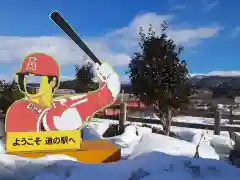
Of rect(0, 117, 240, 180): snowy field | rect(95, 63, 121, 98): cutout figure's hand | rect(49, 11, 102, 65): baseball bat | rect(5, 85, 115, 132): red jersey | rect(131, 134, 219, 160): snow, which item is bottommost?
rect(131, 134, 219, 160): snow

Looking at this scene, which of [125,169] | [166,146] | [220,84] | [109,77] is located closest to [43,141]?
[109,77]

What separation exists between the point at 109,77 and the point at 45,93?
4.68ft

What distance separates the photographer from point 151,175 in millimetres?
3537

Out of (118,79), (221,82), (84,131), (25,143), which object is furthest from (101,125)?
(221,82)

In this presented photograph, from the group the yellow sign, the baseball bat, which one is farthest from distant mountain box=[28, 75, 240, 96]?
the yellow sign

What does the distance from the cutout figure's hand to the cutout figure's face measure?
998mm

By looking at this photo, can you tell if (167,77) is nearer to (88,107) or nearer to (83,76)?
(88,107)

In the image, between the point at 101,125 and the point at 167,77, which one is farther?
the point at 101,125

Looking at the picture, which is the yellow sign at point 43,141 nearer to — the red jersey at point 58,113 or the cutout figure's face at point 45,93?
the red jersey at point 58,113

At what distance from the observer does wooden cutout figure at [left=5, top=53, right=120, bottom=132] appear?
564 centimetres

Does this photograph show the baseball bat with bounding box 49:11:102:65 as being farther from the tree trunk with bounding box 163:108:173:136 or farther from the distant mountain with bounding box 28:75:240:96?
the distant mountain with bounding box 28:75:240:96

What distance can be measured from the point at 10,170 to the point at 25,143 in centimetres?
189

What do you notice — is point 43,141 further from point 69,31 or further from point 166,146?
point 166,146

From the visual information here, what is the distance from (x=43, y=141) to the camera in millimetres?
5781
